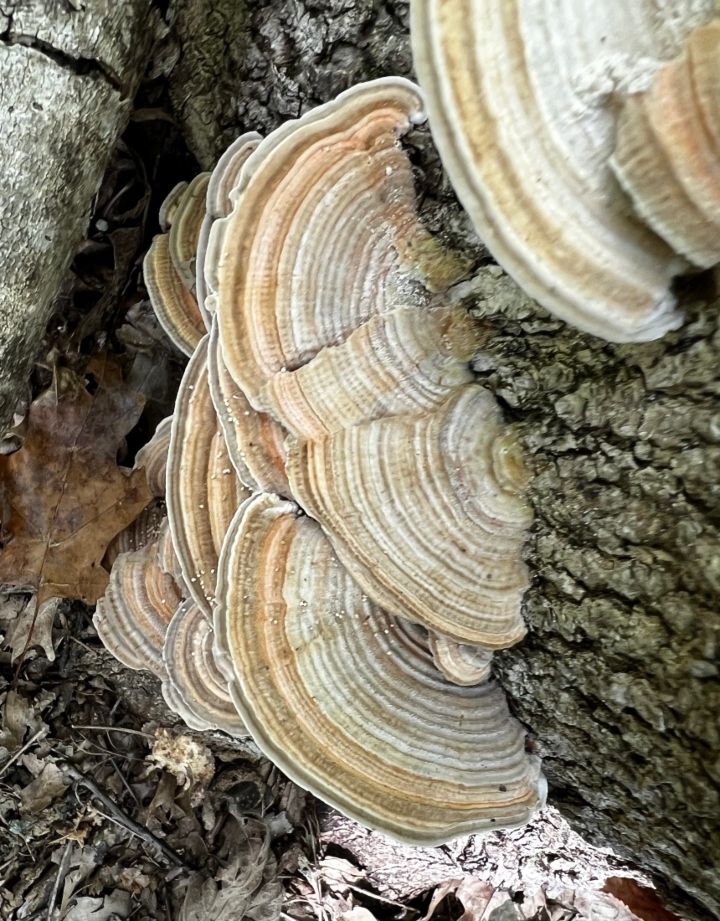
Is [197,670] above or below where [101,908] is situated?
above

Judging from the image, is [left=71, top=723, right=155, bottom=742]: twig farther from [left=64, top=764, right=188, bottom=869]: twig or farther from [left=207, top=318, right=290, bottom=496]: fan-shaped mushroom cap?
[left=207, top=318, right=290, bottom=496]: fan-shaped mushroom cap

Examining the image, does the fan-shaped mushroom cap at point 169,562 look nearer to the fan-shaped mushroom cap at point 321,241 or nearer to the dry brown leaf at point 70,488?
the dry brown leaf at point 70,488

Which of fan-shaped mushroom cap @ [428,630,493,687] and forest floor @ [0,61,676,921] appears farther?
forest floor @ [0,61,676,921]

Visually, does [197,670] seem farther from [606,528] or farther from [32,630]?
[606,528]

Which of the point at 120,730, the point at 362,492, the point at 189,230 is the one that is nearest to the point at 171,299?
the point at 189,230

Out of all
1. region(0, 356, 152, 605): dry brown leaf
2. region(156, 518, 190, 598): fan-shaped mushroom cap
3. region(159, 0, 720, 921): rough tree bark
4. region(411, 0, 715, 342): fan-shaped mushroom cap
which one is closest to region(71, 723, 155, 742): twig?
region(0, 356, 152, 605): dry brown leaf

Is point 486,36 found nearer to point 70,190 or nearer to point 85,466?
point 70,190

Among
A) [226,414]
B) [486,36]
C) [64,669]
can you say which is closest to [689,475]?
[486,36]
